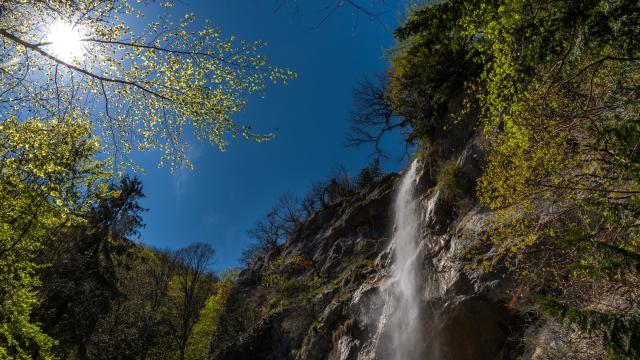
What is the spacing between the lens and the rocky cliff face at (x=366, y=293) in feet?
35.4

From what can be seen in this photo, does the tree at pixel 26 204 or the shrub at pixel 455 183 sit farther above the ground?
the shrub at pixel 455 183

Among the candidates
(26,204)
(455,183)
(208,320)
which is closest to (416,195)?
(455,183)

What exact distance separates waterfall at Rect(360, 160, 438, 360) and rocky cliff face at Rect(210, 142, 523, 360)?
13 cm

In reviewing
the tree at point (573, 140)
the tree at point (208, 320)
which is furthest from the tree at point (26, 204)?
the tree at point (208, 320)

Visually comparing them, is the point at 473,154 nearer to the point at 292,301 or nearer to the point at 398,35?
the point at 398,35

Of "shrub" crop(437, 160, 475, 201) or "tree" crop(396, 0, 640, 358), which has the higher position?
"shrub" crop(437, 160, 475, 201)

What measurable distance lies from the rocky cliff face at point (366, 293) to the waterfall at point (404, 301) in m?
0.13

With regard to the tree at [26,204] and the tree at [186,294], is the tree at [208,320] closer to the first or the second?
the tree at [186,294]

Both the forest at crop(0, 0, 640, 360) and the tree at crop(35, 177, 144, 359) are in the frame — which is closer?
the forest at crop(0, 0, 640, 360)

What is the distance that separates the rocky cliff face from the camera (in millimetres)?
10805

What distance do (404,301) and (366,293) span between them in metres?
3.18

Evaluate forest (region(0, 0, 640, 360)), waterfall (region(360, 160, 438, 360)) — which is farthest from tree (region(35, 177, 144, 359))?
waterfall (region(360, 160, 438, 360))

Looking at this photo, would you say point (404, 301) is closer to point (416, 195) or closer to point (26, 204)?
point (416, 195)

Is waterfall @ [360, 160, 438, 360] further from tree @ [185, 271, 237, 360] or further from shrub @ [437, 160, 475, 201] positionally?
tree @ [185, 271, 237, 360]
